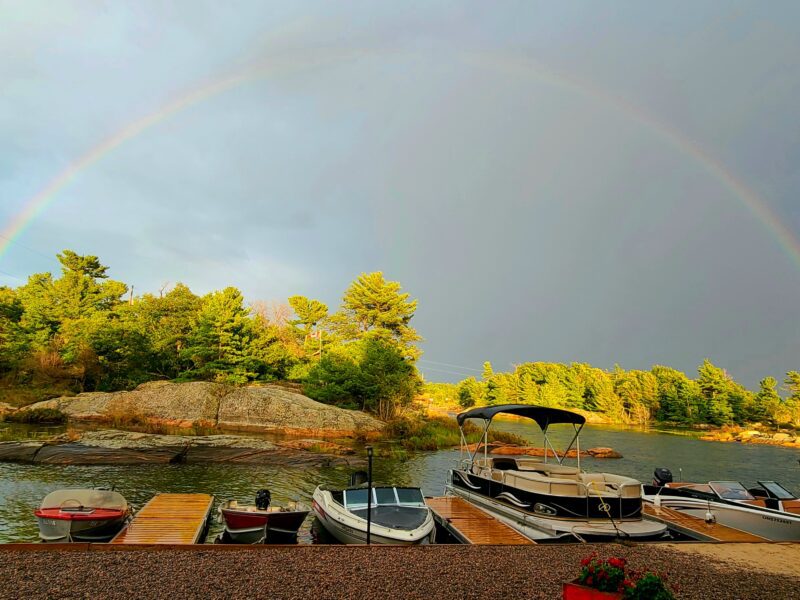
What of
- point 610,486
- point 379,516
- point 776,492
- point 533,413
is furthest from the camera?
point 533,413

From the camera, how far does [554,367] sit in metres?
115

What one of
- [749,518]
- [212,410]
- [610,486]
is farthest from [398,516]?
[212,410]

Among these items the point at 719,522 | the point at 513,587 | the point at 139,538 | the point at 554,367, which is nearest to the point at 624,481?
the point at 719,522

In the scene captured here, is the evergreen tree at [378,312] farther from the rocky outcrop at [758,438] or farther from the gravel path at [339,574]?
the gravel path at [339,574]

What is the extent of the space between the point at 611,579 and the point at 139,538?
11736 millimetres

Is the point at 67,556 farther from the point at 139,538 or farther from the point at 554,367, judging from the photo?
the point at 554,367

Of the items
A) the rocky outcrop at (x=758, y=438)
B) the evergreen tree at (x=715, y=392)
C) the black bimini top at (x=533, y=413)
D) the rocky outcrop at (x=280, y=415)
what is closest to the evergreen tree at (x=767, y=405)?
the evergreen tree at (x=715, y=392)

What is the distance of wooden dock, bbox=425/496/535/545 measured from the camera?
1362 centimetres

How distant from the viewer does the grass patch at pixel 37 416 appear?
133 ft

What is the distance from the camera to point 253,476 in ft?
84.6

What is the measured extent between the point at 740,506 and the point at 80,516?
65.7 feet

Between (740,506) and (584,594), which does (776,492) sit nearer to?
(740,506)

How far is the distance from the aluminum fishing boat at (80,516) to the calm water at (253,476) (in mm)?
2106

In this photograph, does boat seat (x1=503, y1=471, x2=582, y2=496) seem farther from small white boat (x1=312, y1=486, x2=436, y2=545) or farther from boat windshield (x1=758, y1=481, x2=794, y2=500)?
boat windshield (x1=758, y1=481, x2=794, y2=500)
